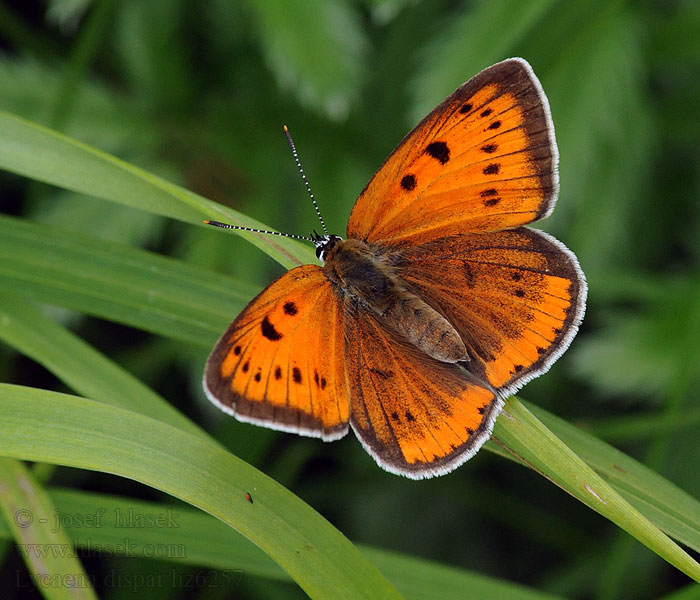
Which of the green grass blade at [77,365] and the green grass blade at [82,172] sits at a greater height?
the green grass blade at [82,172]

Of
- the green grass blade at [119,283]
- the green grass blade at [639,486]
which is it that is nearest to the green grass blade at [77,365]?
the green grass blade at [119,283]

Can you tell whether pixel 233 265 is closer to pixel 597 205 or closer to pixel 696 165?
pixel 597 205

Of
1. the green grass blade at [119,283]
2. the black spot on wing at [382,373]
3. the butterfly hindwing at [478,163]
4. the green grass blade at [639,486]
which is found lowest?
the green grass blade at [639,486]

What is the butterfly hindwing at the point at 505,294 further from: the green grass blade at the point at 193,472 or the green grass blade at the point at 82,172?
the green grass blade at the point at 193,472

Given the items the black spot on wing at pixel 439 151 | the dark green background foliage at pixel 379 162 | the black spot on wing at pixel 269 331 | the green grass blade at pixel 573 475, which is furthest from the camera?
the dark green background foliage at pixel 379 162

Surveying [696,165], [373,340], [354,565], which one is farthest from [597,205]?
[354,565]

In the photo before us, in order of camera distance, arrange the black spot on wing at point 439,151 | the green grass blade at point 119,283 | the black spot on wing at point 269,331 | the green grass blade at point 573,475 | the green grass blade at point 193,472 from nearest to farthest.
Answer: the green grass blade at point 573,475 < the green grass blade at point 193,472 < the black spot on wing at point 269,331 < the black spot on wing at point 439,151 < the green grass blade at point 119,283
